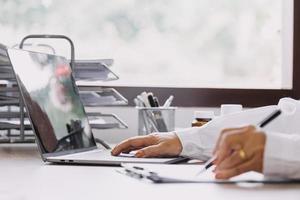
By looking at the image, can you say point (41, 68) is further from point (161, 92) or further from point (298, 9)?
point (298, 9)

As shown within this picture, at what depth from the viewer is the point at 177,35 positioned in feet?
6.47

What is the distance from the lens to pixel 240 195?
692mm

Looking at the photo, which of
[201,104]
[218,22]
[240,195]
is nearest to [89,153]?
[240,195]

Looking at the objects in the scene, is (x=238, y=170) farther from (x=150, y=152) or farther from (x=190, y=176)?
(x=150, y=152)

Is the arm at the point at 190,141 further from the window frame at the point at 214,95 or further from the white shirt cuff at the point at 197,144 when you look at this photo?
the window frame at the point at 214,95

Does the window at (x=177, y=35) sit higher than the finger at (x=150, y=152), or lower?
higher

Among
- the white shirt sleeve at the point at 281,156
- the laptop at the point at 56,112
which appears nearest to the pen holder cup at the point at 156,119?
the laptop at the point at 56,112

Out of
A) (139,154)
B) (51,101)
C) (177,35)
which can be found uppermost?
(177,35)

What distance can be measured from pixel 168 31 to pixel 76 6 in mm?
339

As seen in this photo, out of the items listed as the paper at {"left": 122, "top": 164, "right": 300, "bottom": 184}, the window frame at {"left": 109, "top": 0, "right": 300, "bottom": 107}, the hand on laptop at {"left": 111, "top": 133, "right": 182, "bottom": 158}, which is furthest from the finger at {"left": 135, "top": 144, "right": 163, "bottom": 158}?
the window frame at {"left": 109, "top": 0, "right": 300, "bottom": 107}

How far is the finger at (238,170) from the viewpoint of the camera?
0.78 metres

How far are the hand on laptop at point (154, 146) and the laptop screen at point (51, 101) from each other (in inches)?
5.3

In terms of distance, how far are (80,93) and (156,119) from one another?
246 mm

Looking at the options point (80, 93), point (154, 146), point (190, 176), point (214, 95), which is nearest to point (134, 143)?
point (154, 146)
